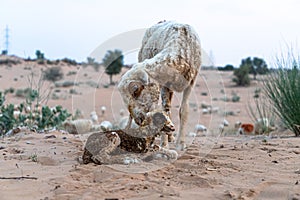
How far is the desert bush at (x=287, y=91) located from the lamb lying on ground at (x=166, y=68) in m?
3.35

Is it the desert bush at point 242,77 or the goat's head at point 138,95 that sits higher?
the desert bush at point 242,77

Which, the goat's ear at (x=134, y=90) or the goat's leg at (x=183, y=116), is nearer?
the goat's ear at (x=134, y=90)

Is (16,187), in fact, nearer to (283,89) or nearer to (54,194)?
(54,194)

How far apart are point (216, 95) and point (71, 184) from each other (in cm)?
2406

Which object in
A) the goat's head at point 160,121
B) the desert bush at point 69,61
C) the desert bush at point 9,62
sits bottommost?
the goat's head at point 160,121

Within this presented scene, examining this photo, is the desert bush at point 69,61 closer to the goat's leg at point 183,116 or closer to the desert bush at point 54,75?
the desert bush at point 54,75

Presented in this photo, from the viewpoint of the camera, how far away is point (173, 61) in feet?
16.7

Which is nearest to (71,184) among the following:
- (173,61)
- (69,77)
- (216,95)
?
(173,61)

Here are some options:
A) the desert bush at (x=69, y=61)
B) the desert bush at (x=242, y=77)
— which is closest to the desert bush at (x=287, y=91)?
the desert bush at (x=242, y=77)

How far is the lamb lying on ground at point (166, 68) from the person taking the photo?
14.2 feet

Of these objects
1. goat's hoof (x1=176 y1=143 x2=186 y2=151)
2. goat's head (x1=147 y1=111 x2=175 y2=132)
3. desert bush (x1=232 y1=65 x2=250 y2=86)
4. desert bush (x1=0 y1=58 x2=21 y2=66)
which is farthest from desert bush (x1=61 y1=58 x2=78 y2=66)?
goat's head (x1=147 y1=111 x2=175 y2=132)

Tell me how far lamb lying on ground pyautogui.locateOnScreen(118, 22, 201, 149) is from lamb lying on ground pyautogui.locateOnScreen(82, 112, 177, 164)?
0.30 meters

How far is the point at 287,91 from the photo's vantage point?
28.1 feet

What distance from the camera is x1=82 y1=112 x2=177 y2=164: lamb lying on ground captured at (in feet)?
15.2
